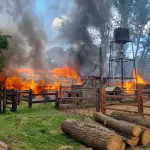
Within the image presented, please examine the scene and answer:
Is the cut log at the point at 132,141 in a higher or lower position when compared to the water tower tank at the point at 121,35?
lower

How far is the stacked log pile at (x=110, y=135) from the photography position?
8.56m

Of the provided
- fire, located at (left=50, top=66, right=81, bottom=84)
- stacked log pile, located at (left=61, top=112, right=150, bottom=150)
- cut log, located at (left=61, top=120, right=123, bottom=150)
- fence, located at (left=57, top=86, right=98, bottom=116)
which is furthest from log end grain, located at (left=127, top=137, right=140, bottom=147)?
fire, located at (left=50, top=66, right=81, bottom=84)

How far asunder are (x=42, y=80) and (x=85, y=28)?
13409mm

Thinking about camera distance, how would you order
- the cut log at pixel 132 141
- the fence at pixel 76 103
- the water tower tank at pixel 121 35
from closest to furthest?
the cut log at pixel 132 141
the fence at pixel 76 103
the water tower tank at pixel 121 35

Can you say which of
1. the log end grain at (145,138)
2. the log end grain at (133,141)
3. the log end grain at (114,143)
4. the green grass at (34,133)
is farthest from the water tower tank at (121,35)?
the log end grain at (114,143)

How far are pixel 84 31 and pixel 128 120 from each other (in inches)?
1322

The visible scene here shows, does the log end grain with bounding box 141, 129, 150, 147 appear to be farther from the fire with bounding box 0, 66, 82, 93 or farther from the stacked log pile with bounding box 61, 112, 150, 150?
the fire with bounding box 0, 66, 82, 93

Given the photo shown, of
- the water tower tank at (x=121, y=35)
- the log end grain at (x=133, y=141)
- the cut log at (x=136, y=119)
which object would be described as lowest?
the log end grain at (x=133, y=141)

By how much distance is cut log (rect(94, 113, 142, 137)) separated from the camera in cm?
922

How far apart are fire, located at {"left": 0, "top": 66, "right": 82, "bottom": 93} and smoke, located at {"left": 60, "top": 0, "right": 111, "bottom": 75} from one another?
201 cm

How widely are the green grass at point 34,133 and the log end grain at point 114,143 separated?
4.18ft

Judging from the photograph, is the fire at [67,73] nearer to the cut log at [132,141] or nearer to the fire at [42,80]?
the fire at [42,80]

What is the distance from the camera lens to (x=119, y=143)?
28.1ft

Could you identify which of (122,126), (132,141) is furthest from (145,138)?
(122,126)
